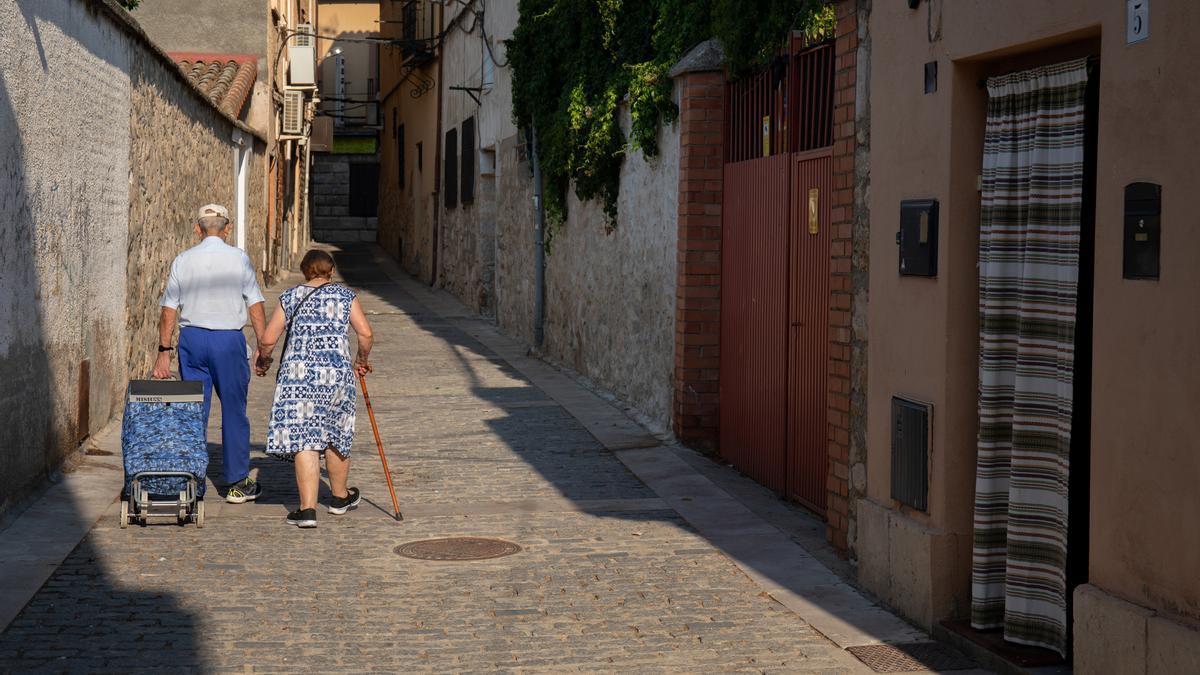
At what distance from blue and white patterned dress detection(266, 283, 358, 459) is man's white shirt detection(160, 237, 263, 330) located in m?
0.58

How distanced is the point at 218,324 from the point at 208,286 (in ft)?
0.73

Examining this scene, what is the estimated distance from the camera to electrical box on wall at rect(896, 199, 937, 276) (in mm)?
5805

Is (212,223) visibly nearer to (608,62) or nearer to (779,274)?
(779,274)

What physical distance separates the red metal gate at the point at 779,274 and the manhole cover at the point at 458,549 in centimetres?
183

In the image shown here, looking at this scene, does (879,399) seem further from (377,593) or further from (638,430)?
(638,430)

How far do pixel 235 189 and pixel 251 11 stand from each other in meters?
4.52

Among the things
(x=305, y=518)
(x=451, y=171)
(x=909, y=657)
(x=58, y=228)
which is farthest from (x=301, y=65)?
(x=909, y=657)

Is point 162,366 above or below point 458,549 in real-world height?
above

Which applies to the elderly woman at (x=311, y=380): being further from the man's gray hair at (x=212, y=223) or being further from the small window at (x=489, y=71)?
the small window at (x=489, y=71)

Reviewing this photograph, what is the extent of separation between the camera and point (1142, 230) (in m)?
4.43

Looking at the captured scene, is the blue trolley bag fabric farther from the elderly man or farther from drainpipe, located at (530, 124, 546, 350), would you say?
drainpipe, located at (530, 124, 546, 350)

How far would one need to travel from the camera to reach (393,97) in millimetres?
37594

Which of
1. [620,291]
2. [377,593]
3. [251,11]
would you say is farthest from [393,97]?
[377,593]

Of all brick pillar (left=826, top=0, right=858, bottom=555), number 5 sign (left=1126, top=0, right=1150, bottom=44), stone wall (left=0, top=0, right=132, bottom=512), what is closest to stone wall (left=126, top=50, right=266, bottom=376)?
stone wall (left=0, top=0, right=132, bottom=512)
